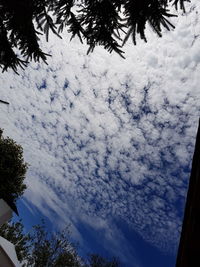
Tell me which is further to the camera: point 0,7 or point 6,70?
point 6,70

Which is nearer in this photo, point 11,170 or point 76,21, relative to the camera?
point 76,21

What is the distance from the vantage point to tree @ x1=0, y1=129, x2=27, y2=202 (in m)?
18.2

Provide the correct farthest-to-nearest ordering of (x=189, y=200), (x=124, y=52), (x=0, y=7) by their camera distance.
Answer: (x=189, y=200) → (x=124, y=52) → (x=0, y=7)

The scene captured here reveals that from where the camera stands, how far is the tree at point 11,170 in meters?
18.2

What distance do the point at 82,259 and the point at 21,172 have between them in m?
20.0

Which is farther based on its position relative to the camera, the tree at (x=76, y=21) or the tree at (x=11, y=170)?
the tree at (x=11, y=170)

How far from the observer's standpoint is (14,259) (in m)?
11.9

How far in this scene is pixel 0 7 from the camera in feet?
9.20

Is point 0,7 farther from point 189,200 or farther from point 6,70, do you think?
point 189,200

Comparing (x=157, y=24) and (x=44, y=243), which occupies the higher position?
(x=157, y=24)

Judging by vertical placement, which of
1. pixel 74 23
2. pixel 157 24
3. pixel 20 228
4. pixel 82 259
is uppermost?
pixel 74 23

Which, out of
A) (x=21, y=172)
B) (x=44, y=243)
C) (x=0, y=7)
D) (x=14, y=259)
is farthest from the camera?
(x=44, y=243)

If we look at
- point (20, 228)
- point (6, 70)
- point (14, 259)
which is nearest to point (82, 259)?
point (20, 228)

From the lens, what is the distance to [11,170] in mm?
18391
